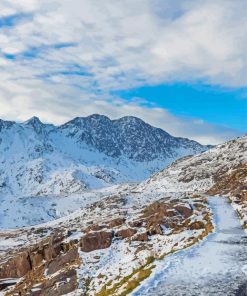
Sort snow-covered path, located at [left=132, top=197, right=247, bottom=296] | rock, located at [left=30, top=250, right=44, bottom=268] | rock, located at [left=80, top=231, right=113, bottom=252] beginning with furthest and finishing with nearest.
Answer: rock, located at [left=30, top=250, right=44, bottom=268] < rock, located at [left=80, top=231, right=113, bottom=252] < snow-covered path, located at [left=132, top=197, right=247, bottom=296]

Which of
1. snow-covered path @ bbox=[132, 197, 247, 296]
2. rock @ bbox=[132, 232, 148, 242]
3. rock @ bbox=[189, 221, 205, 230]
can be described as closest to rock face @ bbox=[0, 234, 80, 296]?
rock @ bbox=[132, 232, 148, 242]

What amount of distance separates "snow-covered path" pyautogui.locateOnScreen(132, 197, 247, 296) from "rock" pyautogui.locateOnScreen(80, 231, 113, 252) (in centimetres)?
1955

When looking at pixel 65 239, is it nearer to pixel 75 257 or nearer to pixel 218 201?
pixel 75 257

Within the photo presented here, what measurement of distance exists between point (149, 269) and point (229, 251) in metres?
6.99

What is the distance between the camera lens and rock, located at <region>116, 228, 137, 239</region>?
181 feet

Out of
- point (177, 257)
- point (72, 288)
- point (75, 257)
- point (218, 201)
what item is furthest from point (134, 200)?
point (177, 257)

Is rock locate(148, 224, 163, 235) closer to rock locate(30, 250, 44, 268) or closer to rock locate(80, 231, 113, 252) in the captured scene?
rock locate(80, 231, 113, 252)

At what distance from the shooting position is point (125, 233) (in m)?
56.1

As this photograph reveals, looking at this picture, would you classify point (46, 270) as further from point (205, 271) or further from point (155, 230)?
point (205, 271)

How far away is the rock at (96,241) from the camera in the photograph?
175 feet

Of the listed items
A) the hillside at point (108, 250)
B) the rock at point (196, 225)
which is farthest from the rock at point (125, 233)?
the rock at point (196, 225)

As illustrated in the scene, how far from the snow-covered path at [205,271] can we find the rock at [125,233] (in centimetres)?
1907

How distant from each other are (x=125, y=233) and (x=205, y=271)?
3135cm

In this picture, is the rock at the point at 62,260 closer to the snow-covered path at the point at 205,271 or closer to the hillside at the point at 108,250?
the hillside at the point at 108,250
